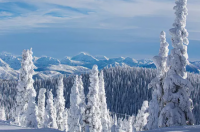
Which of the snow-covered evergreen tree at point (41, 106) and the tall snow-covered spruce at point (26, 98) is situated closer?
the tall snow-covered spruce at point (26, 98)

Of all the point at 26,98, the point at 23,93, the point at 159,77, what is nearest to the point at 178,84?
the point at 159,77

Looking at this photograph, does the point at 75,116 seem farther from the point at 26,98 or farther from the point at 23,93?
the point at 23,93

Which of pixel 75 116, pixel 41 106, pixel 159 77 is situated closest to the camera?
pixel 159 77

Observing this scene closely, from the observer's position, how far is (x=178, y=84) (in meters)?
26.2

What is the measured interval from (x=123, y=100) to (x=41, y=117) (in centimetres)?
13931

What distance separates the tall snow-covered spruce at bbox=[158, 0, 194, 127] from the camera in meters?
25.8

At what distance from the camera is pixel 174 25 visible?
2836 cm

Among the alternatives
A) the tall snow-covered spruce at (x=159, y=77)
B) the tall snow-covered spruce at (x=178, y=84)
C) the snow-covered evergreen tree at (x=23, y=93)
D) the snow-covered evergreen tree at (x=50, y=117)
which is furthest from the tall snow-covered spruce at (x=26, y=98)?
the snow-covered evergreen tree at (x=50, y=117)

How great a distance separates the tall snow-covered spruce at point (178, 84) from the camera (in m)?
25.8

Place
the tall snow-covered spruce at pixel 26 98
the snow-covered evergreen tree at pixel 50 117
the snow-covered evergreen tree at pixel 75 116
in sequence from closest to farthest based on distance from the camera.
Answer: the tall snow-covered spruce at pixel 26 98 → the snow-covered evergreen tree at pixel 75 116 → the snow-covered evergreen tree at pixel 50 117

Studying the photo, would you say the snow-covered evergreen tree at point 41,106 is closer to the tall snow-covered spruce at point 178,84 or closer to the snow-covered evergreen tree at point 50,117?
the snow-covered evergreen tree at point 50,117

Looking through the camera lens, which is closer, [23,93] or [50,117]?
[23,93]

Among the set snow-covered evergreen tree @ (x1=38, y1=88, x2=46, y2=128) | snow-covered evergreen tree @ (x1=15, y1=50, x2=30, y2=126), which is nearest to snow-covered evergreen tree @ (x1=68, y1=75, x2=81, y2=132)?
snow-covered evergreen tree @ (x1=15, y1=50, x2=30, y2=126)

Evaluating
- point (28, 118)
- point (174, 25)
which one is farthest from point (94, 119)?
point (174, 25)
